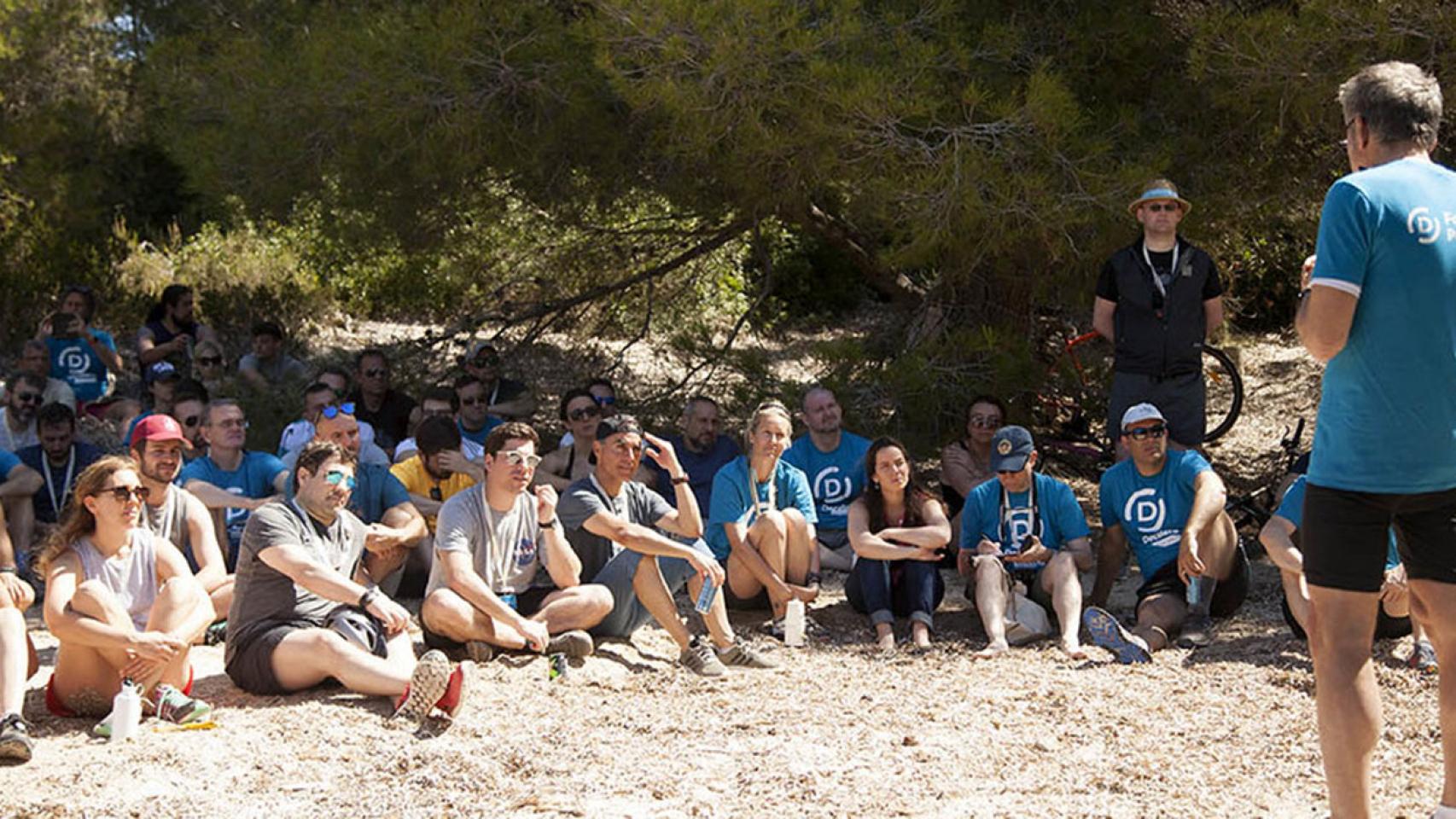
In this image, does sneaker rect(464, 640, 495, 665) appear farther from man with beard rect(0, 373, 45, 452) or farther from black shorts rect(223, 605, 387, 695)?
man with beard rect(0, 373, 45, 452)

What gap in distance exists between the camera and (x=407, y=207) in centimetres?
895

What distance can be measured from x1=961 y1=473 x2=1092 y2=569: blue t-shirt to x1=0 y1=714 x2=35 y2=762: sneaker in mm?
3602

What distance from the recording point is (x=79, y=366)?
32.0ft

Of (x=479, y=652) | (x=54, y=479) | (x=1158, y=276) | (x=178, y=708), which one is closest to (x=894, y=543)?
(x=1158, y=276)

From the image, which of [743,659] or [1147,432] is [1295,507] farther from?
[743,659]

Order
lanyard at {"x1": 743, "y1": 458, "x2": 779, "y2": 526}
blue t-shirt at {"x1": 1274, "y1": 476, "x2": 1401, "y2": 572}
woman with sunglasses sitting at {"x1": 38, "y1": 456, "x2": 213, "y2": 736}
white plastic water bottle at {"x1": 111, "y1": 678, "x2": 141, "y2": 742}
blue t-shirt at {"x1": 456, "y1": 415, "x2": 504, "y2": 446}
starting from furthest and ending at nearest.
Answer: blue t-shirt at {"x1": 456, "y1": 415, "x2": 504, "y2": 446} < lanyard at {"x1": 743, "y1": 458, "x2": 779, "y2": 526} < blue t-shirt at {"x1": 1274, "y1": 476, "x2": 1401, "y2": 572} < woman with sunglasses sitting at {"x1": 38, "y1": 456, "x2": 213, "y2": 736} < white plastic water bottle at {"x1": 111, "y1": 678, "x2": 141, "y2": 742}

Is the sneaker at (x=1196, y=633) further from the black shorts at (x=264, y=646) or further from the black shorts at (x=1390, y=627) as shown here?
the black shorts at (x=264, y=646)

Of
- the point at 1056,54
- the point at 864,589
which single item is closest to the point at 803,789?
the point at 864,589

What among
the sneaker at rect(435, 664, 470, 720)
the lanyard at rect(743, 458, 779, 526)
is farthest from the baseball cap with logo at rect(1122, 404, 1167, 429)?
the sneaker at rect(435, 664, 470, 720)

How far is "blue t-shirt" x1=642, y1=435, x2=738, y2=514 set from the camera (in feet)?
24.6

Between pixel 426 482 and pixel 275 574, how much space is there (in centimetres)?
171

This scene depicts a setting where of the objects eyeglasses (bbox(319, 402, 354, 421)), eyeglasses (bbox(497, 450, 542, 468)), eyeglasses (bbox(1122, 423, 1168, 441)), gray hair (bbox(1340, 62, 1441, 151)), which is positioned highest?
gray hair (bbox(1340, 62, 1441, 151))

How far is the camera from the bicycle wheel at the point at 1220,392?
9.02 meters

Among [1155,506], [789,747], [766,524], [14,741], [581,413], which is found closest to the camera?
[14,741]
